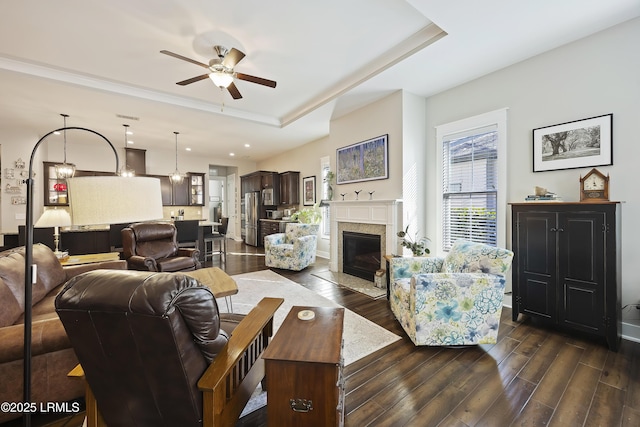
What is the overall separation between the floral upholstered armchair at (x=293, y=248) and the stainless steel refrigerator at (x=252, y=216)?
2.63 meters

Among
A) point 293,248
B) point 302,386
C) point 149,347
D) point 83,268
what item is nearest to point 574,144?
point 302,386

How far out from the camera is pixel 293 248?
5.06 m

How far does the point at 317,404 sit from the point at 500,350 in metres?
1.94

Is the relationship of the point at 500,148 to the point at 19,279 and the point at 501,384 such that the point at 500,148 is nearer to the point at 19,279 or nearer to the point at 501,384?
the point at 501,384

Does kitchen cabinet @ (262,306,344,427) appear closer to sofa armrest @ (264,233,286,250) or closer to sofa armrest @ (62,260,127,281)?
sofa armrest @ (62,260,127,281)

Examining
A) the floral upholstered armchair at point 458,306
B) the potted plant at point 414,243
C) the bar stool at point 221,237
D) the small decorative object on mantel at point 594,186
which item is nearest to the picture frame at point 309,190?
the bar stool at point 221,237

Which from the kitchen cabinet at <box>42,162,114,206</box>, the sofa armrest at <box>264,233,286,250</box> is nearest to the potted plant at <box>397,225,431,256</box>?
the sofa armrest at <box>264,233,286,250</box>

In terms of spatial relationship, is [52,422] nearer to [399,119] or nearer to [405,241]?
[405,241]

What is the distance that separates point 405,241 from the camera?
3.85 m

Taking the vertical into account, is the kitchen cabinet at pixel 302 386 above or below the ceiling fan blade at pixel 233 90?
below

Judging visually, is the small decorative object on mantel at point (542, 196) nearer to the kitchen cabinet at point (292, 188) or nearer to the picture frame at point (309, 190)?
the picture frame at point (309, 190)

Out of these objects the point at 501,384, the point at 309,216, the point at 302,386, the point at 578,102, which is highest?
the point at 578,102

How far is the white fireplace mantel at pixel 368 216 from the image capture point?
13.1 ft

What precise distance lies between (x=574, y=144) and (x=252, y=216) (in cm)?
718
